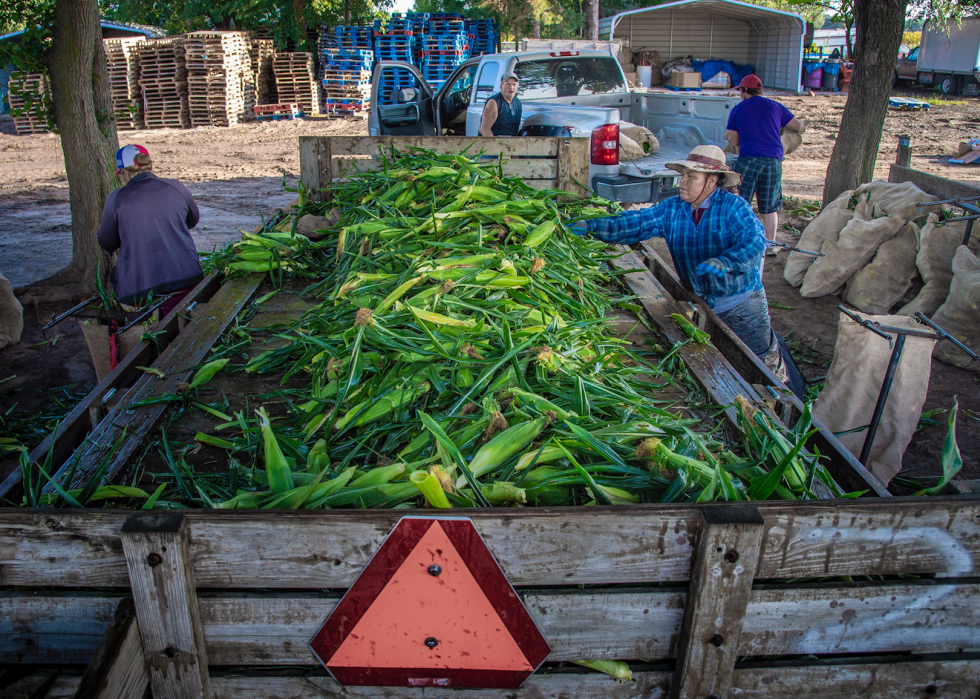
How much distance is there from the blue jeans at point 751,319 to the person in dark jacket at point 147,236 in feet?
11.5

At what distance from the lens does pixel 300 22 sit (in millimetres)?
21312

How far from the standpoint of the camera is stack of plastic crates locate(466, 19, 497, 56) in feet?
75.2

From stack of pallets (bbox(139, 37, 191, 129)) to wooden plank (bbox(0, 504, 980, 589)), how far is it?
2008 cm

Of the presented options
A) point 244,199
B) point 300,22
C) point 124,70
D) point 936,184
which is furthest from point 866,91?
point 300,22

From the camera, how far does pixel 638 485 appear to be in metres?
1.68

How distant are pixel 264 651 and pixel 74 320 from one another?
20.3 feet

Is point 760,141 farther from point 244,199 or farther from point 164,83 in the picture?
point 164,83

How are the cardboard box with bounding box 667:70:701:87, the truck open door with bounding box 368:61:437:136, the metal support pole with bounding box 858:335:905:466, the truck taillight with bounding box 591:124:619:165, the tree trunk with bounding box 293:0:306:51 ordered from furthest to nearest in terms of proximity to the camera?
the tree trunk with bounding box 293:0:306:51 < the cardboard box with bounding box 667:70:701:87 < the truck open door with bounding box 368:61:437:136 < the truck taillight with bounding box 591:124:619:165 < the metal support pole with bounding box 858:335:905:466

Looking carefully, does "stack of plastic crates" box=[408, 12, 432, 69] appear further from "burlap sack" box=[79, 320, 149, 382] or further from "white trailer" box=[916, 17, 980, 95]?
"burlap sack" box=[79, 320, 149, 382]

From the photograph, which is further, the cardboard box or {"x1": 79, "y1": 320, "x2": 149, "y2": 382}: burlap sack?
the cardboard box

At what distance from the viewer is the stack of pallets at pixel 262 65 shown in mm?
20188

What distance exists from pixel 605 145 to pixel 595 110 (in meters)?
0.48

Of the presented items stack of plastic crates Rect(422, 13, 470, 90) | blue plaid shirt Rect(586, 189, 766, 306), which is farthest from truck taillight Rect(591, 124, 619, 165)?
stack of plastic crates Rect(422, 13, 470, 90)

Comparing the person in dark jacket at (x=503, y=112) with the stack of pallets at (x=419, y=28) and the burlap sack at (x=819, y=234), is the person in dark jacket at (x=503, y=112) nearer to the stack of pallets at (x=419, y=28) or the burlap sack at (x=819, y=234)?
the burlap sack at (x=819, y=234)
